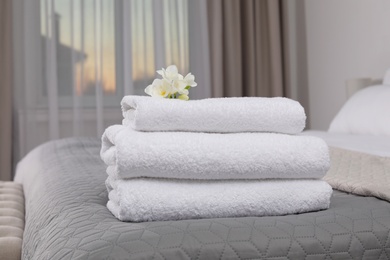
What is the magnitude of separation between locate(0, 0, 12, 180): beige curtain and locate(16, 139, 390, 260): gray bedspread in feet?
8.40

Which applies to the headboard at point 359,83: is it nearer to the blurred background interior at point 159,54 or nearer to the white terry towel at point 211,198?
the blurred background interior at point 159,54

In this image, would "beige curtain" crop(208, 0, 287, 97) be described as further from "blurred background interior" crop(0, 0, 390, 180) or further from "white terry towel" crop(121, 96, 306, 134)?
"white terry towel" crop(121, 96, 306, 134)

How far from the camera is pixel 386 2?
3232mm

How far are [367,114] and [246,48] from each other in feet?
5.70

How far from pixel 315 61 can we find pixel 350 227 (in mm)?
3202

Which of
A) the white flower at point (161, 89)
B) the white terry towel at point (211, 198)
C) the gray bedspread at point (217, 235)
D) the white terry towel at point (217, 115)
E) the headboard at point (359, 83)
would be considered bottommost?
the gray bedspread at point (217, 235)

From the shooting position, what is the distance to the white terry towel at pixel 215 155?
954mm

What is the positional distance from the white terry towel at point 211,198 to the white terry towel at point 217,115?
0.32 ft

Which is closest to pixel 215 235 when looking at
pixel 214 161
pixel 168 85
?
pixel 214 161

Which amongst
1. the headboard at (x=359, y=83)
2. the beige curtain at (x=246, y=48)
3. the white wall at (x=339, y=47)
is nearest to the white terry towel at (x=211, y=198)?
the headboard at (x=359, y=83)

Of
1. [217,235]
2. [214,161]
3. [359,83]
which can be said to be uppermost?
[359,83]

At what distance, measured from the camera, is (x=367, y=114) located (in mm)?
2508

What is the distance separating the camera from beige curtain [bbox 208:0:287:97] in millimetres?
4012

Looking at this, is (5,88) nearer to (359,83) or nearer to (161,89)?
(359,83)
